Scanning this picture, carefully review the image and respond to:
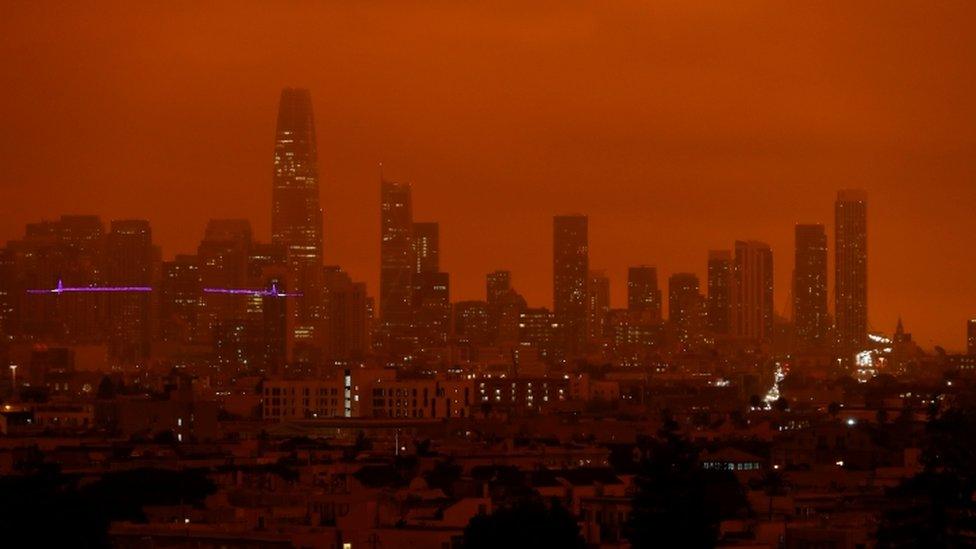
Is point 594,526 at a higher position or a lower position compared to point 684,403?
lower

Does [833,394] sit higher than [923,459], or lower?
higher

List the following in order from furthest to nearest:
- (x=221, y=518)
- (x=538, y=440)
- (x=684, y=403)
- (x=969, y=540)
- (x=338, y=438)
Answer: (x=684, y=403) → (x=338, y=438) → (x=538, y=440) → (x=221, y=518) → (x=969, y=540)

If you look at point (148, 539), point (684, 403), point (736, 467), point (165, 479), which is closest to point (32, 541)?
A: point (148, 539)

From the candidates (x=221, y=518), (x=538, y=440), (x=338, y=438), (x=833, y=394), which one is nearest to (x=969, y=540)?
(x=221, y=518)

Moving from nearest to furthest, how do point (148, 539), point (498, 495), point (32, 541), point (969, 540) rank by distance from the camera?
point (969, 540), point (32, 541), point (148, 539), point (498, 495)

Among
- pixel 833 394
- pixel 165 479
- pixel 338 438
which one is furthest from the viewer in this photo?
pixel 833 394

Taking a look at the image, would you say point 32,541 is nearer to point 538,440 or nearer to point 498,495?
point 498,495

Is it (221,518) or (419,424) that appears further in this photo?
(419,424)

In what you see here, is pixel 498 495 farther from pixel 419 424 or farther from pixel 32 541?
pixel 419 424

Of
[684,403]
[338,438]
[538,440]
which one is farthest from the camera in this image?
[684,403]
